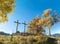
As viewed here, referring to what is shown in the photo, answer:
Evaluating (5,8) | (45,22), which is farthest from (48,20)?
(5,8)

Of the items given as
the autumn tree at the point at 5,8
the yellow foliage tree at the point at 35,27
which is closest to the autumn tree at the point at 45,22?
the yellow foliage tree at the point at 35,27

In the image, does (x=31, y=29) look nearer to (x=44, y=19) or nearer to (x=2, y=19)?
(x=44, y=19)

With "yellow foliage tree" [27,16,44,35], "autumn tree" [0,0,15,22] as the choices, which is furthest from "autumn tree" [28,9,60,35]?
"autumn tree" [0,0,15,22]

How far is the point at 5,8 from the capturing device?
52.1 ft

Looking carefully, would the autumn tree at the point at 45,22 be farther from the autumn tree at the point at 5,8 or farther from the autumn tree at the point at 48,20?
the autumn tree at the point at 5,8

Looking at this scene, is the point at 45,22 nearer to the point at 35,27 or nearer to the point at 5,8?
the point at 35,27

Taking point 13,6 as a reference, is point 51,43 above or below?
below

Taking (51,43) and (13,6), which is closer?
(13,6)

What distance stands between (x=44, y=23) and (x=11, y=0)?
25163 mm

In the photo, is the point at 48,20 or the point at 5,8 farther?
the point at 48,20

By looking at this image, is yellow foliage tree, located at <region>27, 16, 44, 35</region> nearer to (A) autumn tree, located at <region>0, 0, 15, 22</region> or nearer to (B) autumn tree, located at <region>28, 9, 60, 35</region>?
(B) autumn tree, located at <region>28, 9, 60, 35</region>

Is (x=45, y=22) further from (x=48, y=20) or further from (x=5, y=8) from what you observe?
(x=5, y=8)

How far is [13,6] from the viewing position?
56.9 feet

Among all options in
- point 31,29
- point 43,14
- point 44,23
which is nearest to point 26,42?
point 44,23
